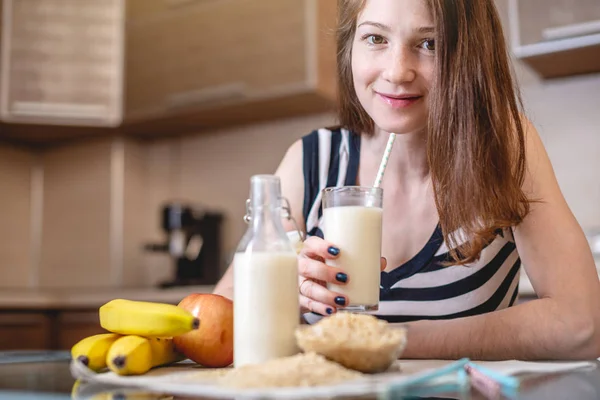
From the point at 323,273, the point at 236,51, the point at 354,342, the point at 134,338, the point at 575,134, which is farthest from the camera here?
the point at 236,51

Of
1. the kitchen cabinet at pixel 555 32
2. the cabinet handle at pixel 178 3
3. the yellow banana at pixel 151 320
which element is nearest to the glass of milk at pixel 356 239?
the yellow banana at pixel 151 320

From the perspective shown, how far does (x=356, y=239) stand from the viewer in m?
0.96

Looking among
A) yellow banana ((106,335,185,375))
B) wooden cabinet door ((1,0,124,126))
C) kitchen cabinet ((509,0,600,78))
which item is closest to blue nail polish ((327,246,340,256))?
yellow banana ((106,335,185,375))

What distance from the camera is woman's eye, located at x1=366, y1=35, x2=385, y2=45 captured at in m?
1.19

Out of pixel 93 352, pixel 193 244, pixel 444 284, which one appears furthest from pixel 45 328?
pixel 93 352

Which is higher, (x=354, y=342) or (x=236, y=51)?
(x=236, y=51)

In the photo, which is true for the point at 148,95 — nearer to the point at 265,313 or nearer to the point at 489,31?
the point at 489,31

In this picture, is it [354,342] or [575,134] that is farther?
[575,134]

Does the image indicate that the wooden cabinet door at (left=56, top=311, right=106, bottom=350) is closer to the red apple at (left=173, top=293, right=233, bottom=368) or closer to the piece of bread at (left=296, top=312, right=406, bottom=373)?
the red apple at (left=173, top=293, right=233, bottom=368)

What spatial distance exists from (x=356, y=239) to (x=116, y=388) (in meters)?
0.38

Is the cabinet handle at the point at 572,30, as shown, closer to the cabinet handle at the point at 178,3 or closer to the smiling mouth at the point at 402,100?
the smiling mouth at the point at 402,100

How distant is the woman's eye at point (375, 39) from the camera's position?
1188 millimetres

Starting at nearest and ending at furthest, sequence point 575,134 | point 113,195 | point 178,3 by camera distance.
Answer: point 575,134 → point 178,3 → point 113,195

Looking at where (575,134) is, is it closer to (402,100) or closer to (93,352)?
(402,100)
